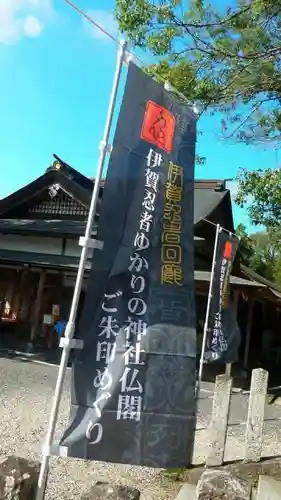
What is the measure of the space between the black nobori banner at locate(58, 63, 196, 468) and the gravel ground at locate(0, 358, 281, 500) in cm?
66

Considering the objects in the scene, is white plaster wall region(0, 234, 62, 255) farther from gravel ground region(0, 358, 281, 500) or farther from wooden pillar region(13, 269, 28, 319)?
gravel ground region(0, 358, 281, 500)

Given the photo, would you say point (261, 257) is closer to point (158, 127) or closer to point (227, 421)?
point (227, 421)

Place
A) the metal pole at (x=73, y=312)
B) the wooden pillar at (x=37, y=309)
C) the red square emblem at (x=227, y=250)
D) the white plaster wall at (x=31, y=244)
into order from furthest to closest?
the white plaster wall at (x=31, y=244), the wooden pillar at (x=37, y=309), the red square emblem at (x=227, y=250), the metal pole at (x=73, y=312)

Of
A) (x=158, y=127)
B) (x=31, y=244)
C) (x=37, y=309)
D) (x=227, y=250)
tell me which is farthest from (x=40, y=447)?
(x=31, y=244)

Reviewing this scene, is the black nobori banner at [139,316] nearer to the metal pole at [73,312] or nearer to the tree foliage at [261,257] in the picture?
the metal pole at [73,312]

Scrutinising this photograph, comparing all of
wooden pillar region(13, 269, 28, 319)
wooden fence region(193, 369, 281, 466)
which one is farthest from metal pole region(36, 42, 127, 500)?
wooden pillar region(13, 269, 28, 319)

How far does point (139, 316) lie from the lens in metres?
3.05

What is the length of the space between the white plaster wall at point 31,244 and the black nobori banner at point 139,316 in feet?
38.9

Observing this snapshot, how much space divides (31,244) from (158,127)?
41.2 ft

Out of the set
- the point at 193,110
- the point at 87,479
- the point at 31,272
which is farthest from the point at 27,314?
the point at 193,110

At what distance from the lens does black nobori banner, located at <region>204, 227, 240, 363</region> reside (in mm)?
8445

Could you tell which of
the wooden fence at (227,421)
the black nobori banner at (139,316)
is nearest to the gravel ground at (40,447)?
the wooden fence at (227,421)

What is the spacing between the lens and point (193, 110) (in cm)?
366

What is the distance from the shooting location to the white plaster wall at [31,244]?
14.9m
